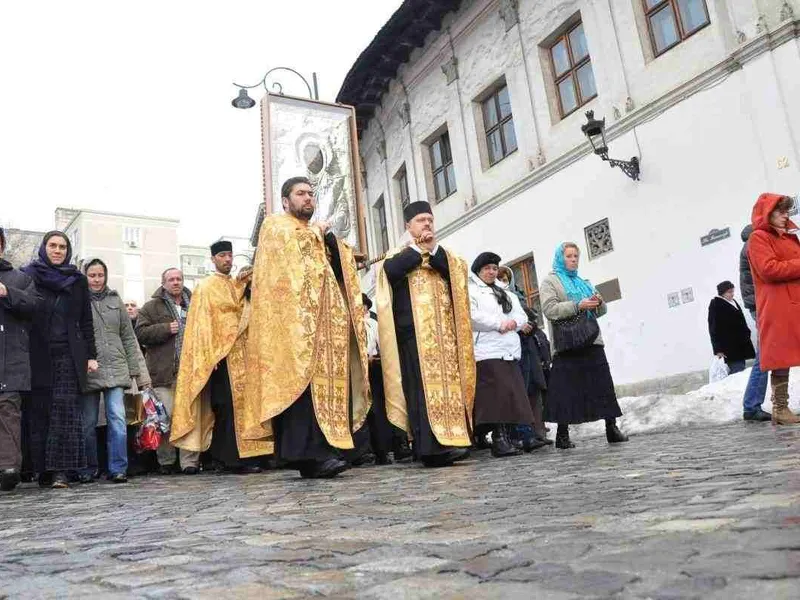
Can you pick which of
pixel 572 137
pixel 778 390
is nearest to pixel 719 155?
pixel 572 137

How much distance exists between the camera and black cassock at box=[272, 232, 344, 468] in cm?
486

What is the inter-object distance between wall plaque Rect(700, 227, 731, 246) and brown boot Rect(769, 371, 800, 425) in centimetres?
492

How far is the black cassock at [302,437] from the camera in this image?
4.86 m

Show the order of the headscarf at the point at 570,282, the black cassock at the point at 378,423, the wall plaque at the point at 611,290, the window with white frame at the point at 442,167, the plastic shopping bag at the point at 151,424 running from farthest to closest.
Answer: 1. the window with white frame at the point at 442,167
2. the wall plaque at the point at 611,290
3. the plastic shopping bag at the point at 151,424
4. the black cassock at the point at 378,423
5. the headscarf at the point at 570,282

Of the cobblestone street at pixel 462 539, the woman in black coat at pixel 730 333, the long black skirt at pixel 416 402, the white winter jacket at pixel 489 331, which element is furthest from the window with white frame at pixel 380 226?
the cobblestone street at pixel 462 539

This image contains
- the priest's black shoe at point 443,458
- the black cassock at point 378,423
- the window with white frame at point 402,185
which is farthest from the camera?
the window with white frame at point 402,185

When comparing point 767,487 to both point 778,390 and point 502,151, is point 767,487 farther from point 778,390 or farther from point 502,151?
point 502,151

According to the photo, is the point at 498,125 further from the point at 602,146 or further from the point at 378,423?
the point at 378,423

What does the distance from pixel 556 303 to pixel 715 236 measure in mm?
5257

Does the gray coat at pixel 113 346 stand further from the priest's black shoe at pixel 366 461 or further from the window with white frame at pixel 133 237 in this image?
the window with white frame at pixel 133 237

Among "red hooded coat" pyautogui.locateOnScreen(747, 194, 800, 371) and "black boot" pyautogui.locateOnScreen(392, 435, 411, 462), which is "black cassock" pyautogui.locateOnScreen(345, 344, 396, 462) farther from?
"red hooded coat" pyautogui.locateOnScreen(747, 194, 800, 371)

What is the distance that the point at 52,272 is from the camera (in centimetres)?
621

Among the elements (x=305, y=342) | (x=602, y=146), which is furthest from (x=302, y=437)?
(x=602, y=146)

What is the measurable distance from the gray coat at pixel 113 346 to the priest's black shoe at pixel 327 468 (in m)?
2.50
